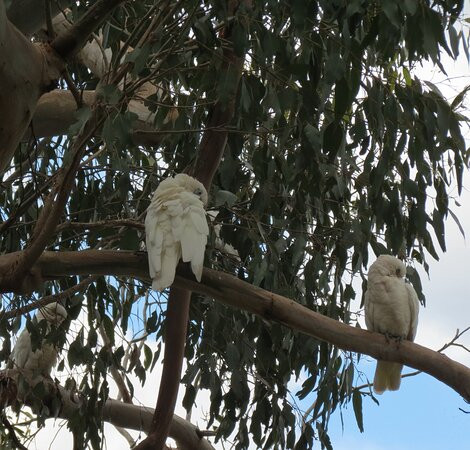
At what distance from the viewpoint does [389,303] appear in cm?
312

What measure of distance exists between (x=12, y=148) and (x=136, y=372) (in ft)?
5.43

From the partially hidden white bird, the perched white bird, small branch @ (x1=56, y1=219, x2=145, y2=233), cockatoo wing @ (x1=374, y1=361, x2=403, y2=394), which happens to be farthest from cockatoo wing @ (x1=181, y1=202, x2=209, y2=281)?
the partially hidden white bird

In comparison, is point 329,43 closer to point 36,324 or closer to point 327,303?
point 327,303

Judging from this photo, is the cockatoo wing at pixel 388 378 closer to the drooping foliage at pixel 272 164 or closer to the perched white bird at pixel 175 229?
the drooping foliage at pixel 272 164

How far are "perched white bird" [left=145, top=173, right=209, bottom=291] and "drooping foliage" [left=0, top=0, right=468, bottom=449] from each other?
0.28ft

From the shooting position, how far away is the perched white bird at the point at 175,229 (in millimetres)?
2445

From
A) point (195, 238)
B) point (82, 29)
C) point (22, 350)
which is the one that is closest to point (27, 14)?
point (82, 29)

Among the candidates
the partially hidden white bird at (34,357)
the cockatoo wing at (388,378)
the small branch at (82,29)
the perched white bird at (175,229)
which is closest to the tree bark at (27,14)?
the small branch at (82,29)

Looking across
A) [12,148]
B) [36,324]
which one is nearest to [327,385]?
[36,324]

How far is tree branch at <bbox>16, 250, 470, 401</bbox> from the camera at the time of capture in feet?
8.11

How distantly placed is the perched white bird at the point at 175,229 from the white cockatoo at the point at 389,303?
76 centimetres

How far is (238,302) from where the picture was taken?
252cm

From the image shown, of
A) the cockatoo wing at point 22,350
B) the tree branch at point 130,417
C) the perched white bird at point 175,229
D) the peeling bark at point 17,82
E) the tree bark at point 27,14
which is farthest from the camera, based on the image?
the cockatoo wing at point 22,350

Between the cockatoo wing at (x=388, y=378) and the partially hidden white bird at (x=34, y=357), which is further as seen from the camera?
the partially hidden white bird at (x=34, y=357)
